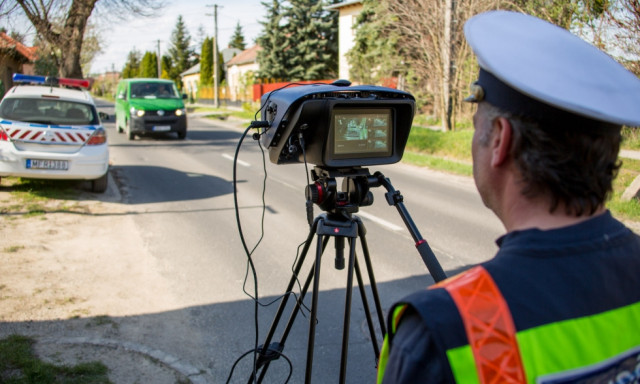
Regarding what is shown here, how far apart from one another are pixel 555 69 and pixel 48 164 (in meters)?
8.67

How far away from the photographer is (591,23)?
10914 millimetres

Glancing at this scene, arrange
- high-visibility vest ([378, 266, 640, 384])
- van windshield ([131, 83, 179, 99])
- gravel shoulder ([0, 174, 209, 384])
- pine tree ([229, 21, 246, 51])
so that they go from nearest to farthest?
1. high-visibility vest ([378, 266, 640, 384])
2. gravel shoulder ([0, 174, 209, 384])
3. van windshield ([131, 83, 179, 99])
4. pine tree ([229, 21, 246, 51])

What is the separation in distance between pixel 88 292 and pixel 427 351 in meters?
4.55

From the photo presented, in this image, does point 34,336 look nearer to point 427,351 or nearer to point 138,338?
point 138,338

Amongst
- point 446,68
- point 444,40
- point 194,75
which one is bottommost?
point 446,68

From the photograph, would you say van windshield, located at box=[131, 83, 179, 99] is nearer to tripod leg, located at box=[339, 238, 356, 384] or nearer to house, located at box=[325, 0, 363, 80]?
tripod leg, located at box=[339, 238, 356, 384]

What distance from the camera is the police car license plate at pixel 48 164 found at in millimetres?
8273

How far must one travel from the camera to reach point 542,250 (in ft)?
3.42

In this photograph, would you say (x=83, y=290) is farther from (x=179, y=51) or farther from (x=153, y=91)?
(x=179, y=51)

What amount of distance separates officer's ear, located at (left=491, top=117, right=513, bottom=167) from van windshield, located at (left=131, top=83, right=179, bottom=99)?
18.7m

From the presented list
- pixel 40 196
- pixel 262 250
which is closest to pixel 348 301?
pixel 262 250

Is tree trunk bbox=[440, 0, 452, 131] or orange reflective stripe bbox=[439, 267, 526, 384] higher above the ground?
tree trunk bbox=[440, 0, 452, 131]

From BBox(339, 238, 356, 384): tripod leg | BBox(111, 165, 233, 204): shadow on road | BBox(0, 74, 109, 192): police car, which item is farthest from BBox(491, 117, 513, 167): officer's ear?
BBox(0, 74, 109, 192): police car

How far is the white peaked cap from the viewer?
99cm
